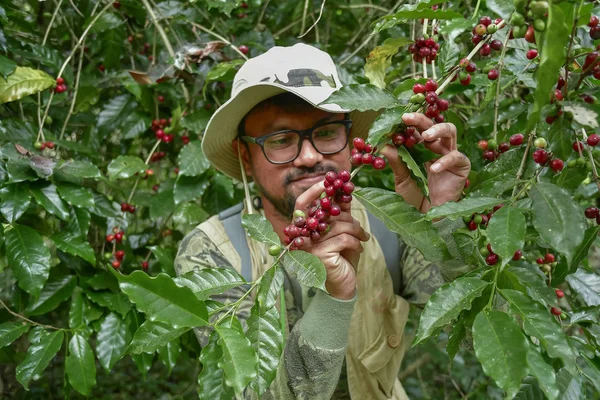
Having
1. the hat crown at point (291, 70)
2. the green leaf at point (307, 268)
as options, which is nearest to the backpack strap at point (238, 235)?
the hat crown at point (291, 70)

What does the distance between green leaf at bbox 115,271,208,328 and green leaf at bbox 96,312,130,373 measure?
1045 mm

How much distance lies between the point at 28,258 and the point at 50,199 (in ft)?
0.61

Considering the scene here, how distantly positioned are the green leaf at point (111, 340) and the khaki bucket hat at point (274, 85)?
611 millimetres

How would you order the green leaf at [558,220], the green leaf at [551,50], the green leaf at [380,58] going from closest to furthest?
the green leaf at [551,50] → the green leaf at [558,220] → the green leaf at [380,58]

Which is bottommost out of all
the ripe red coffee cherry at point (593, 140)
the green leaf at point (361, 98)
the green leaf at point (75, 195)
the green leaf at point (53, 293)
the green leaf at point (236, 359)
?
the green leaf at point (53, 293)

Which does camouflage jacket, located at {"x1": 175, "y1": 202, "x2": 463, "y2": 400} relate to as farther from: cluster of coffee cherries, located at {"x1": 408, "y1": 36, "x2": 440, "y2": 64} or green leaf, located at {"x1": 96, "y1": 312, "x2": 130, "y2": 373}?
cluster of coffee cherries, located at {"x1": 408, "y1": 36, "x2": 440, "y2": 64}

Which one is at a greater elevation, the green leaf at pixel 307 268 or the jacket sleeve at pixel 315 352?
the green leaf at pixel 307 268

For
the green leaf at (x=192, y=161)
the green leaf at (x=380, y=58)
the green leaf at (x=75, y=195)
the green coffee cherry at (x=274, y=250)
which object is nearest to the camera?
the green coffee cherry at (x=274, y=250)

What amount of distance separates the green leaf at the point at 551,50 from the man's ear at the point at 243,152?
3.76 ft

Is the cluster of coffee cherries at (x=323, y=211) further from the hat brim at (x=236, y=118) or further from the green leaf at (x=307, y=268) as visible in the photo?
the hat brim at (x=236, y=118)

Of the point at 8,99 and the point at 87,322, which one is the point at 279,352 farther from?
the point at 8,99

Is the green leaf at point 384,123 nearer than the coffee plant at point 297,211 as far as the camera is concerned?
No

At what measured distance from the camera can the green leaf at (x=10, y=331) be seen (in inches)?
65.7

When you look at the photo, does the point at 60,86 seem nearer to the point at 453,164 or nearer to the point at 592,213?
the point at 453,164
